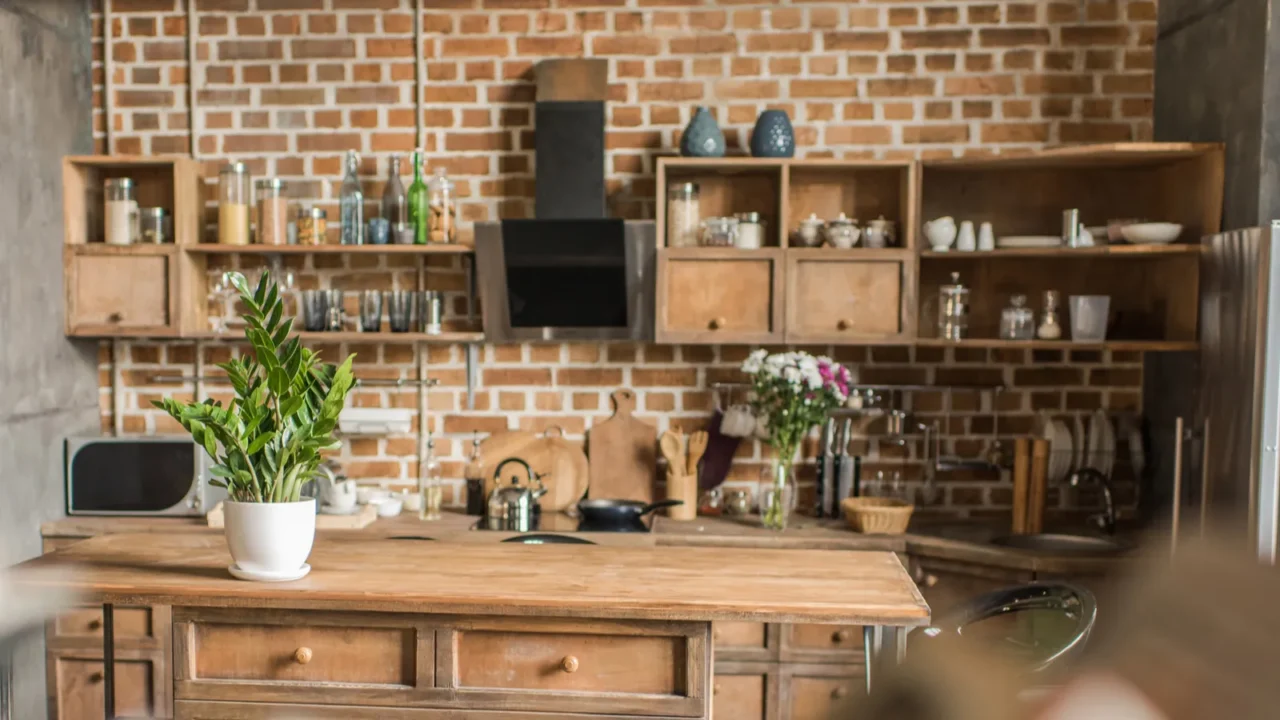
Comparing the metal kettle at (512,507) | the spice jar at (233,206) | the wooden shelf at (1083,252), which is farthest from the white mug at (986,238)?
the spice jar at (233,206)

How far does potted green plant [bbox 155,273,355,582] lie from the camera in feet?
7.14

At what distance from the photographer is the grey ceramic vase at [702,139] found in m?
3.65

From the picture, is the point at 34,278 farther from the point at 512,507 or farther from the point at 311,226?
the point at 512,507

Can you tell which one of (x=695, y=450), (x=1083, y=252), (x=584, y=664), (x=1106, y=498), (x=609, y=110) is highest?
(x=609, y=110)

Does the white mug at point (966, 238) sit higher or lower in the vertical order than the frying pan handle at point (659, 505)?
higher

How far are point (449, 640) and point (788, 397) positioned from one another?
5.75 ft

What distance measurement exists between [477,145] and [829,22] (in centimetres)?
146

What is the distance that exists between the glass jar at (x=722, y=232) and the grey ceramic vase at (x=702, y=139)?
0.79 ft

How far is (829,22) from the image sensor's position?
387cm

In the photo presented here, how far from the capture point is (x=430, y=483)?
398 cm

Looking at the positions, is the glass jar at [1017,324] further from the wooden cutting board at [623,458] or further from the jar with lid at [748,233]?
the wooden cutting board at [623,458]

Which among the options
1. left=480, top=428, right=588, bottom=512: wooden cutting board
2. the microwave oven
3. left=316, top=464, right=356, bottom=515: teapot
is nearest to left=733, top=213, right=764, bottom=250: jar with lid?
left=480, top=428, right=588, bottom=512: wooden cutting board

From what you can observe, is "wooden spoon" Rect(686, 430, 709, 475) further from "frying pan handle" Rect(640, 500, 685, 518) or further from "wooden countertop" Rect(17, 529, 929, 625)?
"wooden countertop" Rect(17, 529, 929, 625)

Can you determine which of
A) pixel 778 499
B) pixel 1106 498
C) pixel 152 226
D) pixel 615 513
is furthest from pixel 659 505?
pixel 152 226
